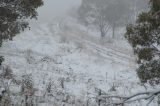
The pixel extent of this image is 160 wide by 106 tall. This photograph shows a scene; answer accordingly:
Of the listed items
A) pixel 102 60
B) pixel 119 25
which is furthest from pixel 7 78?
→ pixel 119 25

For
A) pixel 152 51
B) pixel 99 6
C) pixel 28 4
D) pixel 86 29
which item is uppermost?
pixel 99 6

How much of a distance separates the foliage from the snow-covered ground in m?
2.84

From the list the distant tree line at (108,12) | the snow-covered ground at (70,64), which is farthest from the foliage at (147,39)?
the distant tree line at (108,12)

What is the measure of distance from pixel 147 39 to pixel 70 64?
18.6 metres

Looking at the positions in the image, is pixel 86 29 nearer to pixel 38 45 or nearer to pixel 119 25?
pixel 119 25

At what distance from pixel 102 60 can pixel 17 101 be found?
82.6ft

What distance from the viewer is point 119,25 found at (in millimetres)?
61625

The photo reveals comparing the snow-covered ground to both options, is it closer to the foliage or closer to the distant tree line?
the foliage

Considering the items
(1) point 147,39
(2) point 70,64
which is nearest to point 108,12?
(2) point 70,64

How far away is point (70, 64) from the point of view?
32.3 meters

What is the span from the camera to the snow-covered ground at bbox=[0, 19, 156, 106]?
19.6 metres

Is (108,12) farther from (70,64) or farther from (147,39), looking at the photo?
(147,39)

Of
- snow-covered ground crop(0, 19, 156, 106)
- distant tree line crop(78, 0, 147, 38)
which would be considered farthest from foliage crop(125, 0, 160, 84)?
distant tree line crop(78, 0, 147, 38)

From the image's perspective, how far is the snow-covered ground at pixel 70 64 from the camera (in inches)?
772
